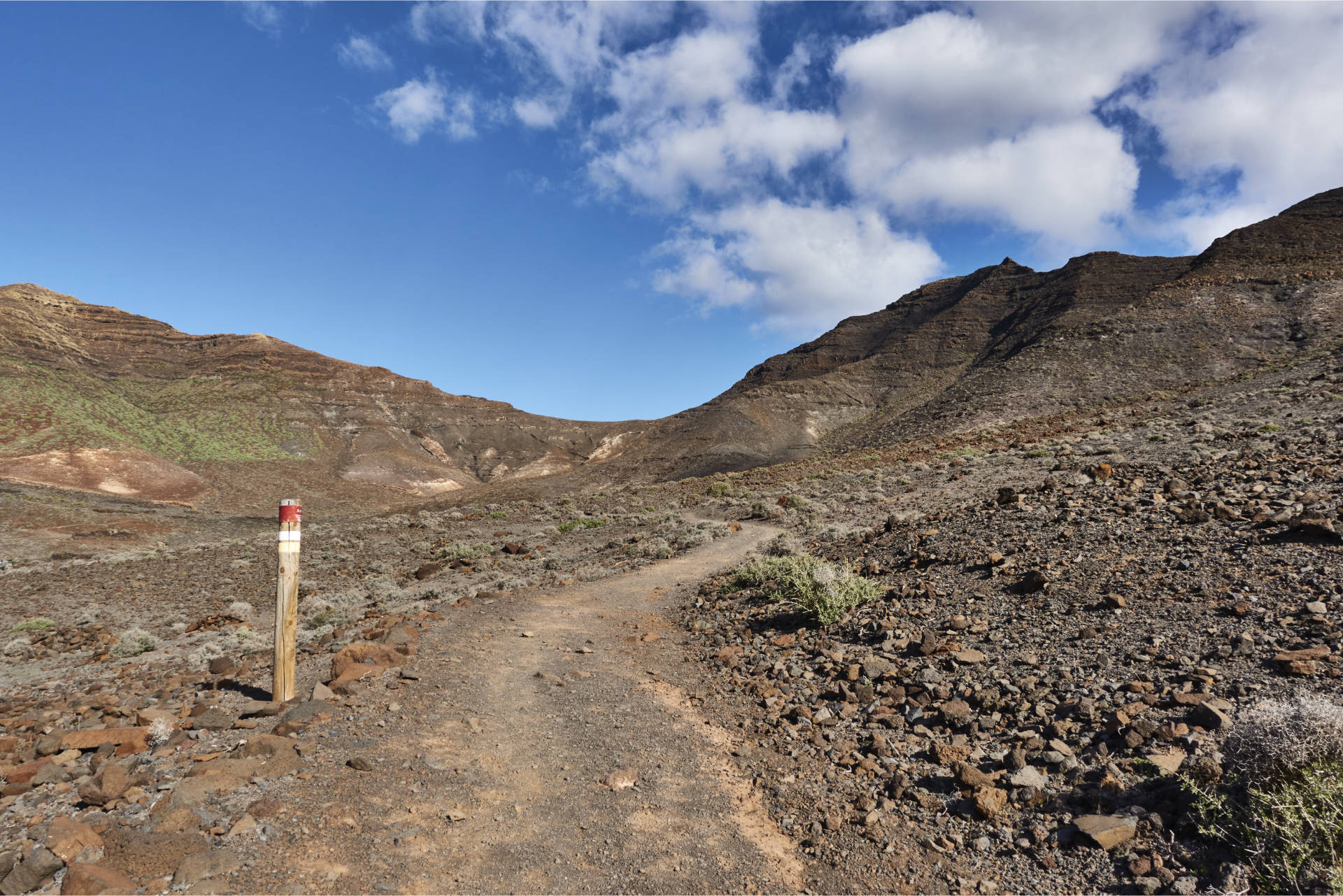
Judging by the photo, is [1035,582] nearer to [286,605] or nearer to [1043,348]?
[286,605]

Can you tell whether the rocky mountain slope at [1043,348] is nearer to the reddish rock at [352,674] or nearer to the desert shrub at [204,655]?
the reddish rock at [352,674]

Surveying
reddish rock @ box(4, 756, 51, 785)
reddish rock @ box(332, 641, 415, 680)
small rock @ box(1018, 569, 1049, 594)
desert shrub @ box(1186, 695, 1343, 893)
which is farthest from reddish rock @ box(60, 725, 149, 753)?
small rock @ box(1018, 569, 1049, 594)

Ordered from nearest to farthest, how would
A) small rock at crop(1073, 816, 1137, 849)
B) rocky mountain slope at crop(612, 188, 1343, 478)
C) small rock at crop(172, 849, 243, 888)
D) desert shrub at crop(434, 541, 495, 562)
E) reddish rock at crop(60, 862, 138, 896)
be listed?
reddish rock at crop(60, 862, 138, 896)
small rock at crop(172, 849, 243, 888)
small rock at crop(1073, 816, 1137, 849)
desert shrub at crop(434, 541, 495, 562)
rocky mountain slope at crop(612, 188, 1343, 478)

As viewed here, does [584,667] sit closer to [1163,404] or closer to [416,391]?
[1163,404]

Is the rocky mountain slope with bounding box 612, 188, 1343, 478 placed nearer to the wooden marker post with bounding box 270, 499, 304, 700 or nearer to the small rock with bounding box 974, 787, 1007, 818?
the small rock with bounding box 974, 787, 1007, 818

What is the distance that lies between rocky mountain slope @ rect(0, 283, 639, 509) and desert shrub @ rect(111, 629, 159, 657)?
40997mm

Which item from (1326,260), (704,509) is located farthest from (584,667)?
(1326,260)

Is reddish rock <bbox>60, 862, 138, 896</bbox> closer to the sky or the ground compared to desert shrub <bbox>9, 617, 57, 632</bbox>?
closer to the sky

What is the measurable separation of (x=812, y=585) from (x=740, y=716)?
3.13 metres

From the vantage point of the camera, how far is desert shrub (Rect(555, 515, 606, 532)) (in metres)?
20.5

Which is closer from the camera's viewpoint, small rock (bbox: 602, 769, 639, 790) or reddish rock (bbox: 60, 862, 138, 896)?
reddish rock (bbox: 60, 862, 138, 896)

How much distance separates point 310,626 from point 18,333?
7926cm

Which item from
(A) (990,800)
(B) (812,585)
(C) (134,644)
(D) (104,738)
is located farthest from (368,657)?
(A) (990,800)

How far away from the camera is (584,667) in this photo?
7.65 meters
